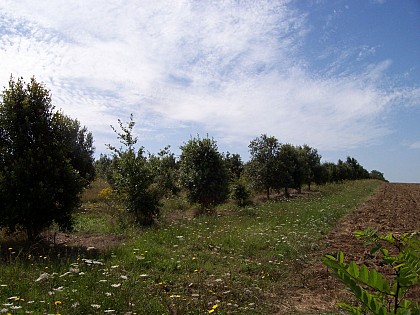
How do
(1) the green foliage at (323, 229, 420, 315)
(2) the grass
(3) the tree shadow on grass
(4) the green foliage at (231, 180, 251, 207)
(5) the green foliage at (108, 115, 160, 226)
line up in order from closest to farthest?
(1) the green foliage at (323, 229, 420, 315) → (2) the grass → (3) the tree shadow on grass → (5) the green foliage at (108, 115, 160, 226) → (4) the green foliage at (231, 180, 251, 207)

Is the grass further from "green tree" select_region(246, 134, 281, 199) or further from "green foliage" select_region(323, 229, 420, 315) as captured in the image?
"green tree" select_region(246, 134, 281, 199)

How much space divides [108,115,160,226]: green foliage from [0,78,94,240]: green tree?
163 inches

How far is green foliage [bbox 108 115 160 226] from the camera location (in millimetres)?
13758

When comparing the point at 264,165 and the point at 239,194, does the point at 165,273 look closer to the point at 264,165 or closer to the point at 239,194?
the point at 239,194

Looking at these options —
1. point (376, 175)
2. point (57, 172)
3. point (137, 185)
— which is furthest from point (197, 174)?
point (376, 175)

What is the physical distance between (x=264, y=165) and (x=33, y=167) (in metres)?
22.9

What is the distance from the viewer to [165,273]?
22.8 feet

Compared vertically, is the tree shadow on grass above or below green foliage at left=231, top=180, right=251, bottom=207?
below

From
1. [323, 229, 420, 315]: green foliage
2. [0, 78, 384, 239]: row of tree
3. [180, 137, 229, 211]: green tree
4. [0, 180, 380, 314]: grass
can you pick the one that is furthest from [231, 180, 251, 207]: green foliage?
[323, 229, 420, 315]: green foliage

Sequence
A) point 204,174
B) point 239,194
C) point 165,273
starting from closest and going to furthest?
point 165,273, point 204,174, point 239,194

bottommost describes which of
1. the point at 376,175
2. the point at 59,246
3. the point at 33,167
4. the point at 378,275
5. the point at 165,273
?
the point at 165,273

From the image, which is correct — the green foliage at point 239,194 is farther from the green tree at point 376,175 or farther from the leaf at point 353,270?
the green tree at point 376,175

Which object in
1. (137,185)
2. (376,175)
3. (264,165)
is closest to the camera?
(137,185)

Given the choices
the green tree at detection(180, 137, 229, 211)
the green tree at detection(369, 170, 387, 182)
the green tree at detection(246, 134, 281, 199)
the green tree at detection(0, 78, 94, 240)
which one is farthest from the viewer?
the green tree at detection(369, 170, 387, 182)
